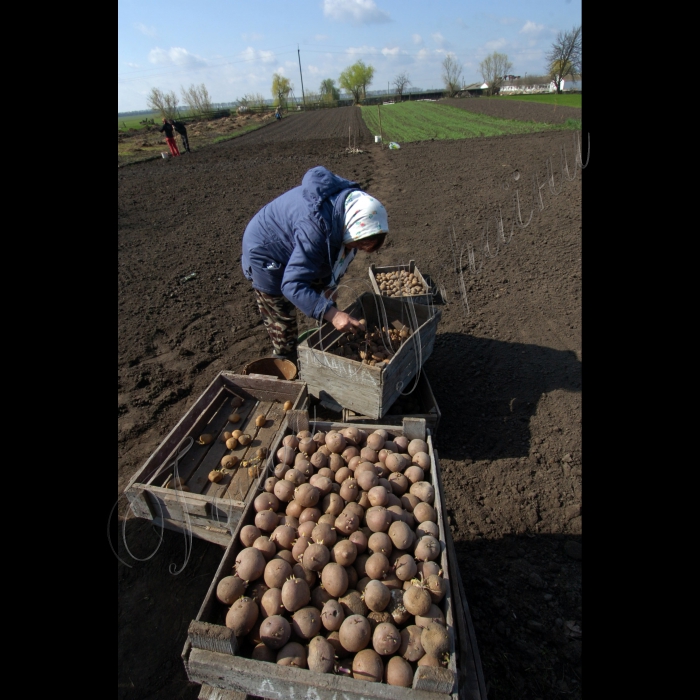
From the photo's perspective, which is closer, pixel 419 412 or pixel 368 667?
pixel 368 667

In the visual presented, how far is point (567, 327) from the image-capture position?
5.18 m

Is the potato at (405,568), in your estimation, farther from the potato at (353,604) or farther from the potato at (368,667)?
the potato at (368,667)

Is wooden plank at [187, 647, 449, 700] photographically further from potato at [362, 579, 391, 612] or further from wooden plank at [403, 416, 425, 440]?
wooden plank at [403, 416, 425, 440]

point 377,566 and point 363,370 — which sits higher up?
point 363,370

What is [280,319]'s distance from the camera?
3902 mm

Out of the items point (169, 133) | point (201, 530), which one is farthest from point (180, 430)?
point (169, 133)

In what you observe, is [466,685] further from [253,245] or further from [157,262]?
[157,262]

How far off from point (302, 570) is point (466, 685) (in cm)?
77

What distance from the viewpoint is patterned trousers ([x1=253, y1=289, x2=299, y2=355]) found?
3.77 m

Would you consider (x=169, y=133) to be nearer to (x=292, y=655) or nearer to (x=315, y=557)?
(x=315, y=557)

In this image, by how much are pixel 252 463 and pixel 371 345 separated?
1321mm

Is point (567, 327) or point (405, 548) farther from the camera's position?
point (567, 327)

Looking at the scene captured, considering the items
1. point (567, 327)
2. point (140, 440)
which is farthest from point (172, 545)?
point (567, 327)

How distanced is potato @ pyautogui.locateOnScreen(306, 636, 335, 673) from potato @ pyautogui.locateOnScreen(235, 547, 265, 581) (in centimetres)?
38
